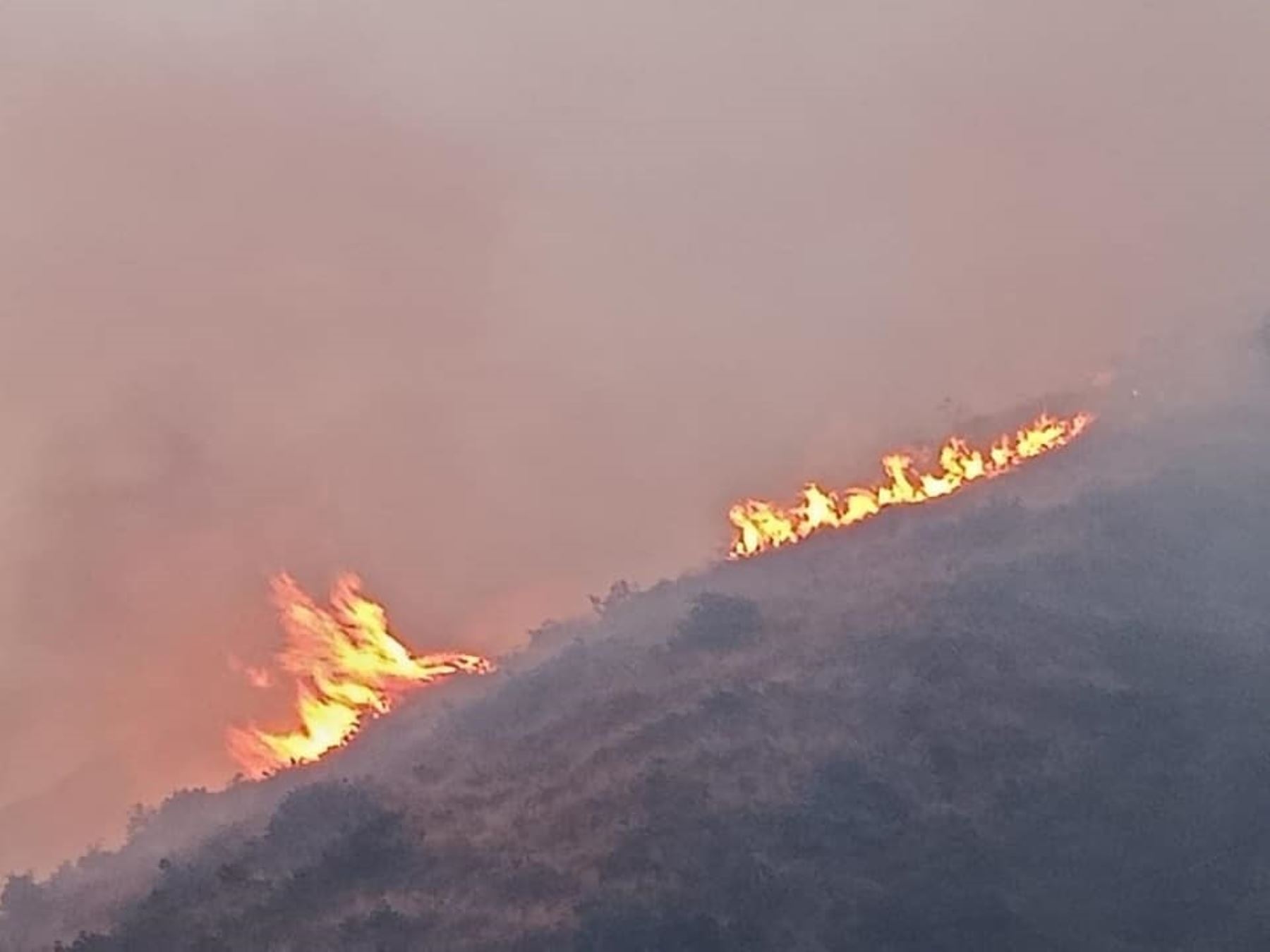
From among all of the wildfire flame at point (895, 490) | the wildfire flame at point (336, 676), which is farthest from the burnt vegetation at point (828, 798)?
the wildfire flame at point (895, 490)

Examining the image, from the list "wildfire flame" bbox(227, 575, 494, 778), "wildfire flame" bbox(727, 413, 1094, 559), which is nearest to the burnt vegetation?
"wildfire flame" bbox(227, 575, 494, 778)

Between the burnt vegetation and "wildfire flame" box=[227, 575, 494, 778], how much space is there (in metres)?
2.22

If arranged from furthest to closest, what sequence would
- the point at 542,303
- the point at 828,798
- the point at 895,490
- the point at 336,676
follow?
the point at 542,303 < the point at 895,490 < the point at 336,676 < the point at 828,798

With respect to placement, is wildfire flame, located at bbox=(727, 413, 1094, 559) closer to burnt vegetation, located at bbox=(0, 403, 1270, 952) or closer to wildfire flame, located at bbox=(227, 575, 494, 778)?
burnt vegetation, located at bbox=(0, 403, 1270, 952)

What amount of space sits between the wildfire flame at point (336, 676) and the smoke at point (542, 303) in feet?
5.05

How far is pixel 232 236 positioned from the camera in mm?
53500

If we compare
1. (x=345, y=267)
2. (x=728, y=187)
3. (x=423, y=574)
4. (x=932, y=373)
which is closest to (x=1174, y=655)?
(x=423, y=574)

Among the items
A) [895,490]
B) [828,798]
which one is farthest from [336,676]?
[828,798]

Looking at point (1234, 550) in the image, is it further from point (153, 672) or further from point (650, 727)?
point (153, 672)

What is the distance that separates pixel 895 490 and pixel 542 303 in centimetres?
2244

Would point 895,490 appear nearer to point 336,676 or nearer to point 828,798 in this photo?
point 336,676

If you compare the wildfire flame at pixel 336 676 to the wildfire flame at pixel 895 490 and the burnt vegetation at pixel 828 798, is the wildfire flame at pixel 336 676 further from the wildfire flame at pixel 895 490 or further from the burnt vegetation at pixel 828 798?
the wildfire flame at pixel 895 490

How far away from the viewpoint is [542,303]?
53281mm

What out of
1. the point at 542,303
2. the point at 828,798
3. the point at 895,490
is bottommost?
the point at 828,798
